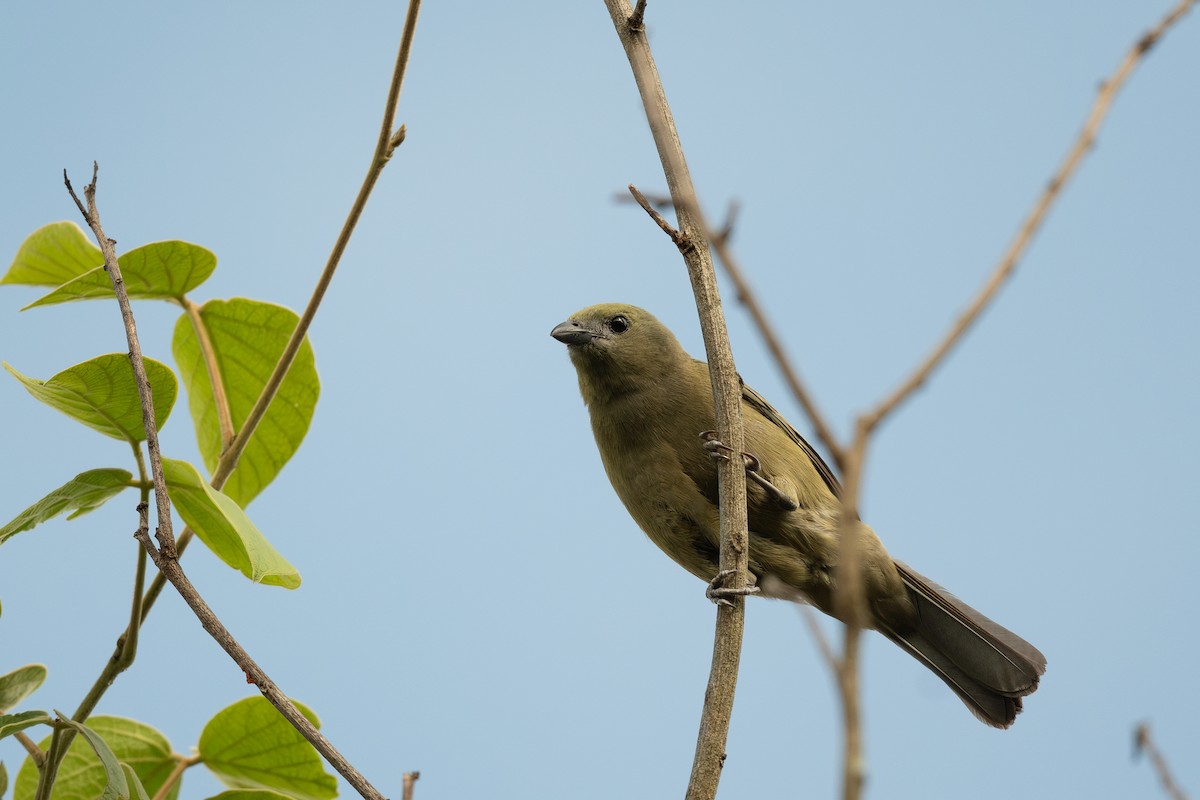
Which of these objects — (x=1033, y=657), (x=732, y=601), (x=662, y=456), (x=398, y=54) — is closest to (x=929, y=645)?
(x=1033, y=657)

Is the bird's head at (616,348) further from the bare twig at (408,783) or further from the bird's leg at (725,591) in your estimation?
the bare twig at (408,783)

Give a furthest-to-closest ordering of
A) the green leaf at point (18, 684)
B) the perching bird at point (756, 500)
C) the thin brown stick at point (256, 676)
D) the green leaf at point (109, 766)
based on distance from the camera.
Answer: the perching bird at point (756, 500), the green leaf at point (18, 684), the green leaf at point (109, 766), the thin brown stick at point (256, 676)

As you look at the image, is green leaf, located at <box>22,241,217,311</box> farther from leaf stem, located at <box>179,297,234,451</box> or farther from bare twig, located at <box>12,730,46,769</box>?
bare twig, located at <box>12,730,46,769</box>

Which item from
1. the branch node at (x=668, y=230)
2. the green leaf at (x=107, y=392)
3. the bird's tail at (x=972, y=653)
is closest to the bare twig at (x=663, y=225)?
the branch node at (x=668, y=230)

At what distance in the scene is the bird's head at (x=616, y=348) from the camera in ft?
13.7

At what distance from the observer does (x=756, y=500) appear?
387 cm

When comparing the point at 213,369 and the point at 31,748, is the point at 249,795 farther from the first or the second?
the point at 213,369

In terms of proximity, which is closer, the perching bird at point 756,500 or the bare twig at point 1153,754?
the bare twig at point 1153,754

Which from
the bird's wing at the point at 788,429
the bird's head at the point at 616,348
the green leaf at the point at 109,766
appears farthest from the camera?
the bird's wing at the point at 788,429

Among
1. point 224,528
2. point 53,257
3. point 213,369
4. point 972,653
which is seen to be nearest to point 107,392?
point 224,528

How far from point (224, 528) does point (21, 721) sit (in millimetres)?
522

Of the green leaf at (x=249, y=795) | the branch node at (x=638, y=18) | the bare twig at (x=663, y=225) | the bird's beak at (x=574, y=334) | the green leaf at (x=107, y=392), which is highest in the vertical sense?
the bird's beak at (x=574, y=334)

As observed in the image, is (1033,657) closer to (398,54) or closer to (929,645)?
(929,645)

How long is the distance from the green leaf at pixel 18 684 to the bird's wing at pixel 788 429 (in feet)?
8.56
